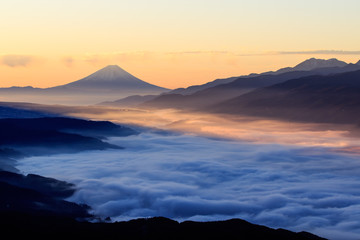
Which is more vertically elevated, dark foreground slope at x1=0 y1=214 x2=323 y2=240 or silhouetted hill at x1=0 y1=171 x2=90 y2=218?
silhouetted hill at x1=0 y1=171 x2=90 y2=218

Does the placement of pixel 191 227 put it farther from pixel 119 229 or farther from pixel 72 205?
pixel 72 205

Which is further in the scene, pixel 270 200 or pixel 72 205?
pixel 270 200

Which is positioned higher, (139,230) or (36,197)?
(36,197)

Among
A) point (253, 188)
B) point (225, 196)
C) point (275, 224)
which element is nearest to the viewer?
point (275, 224)

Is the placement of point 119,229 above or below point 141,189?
below

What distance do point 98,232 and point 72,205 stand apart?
3797 cm

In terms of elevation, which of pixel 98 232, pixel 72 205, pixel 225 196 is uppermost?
pixel 225 196

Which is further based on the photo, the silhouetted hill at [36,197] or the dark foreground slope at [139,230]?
the silhouetted hill at [36,197]

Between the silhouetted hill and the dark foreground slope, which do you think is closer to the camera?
the dark foreground slope

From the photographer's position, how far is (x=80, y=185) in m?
186

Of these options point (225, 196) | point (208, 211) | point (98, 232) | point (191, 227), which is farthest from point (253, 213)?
point (98, 232)

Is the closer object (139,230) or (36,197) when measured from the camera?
(139,230)

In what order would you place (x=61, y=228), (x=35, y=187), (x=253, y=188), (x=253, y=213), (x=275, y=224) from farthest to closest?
(x=253, y=188), (x=35, y=187), (x=253, y=213), (x=275, y=224), (x=61, y=228)

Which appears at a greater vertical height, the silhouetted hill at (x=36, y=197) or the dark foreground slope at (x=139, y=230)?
the silhouetted hill at (x=36, y=197)
